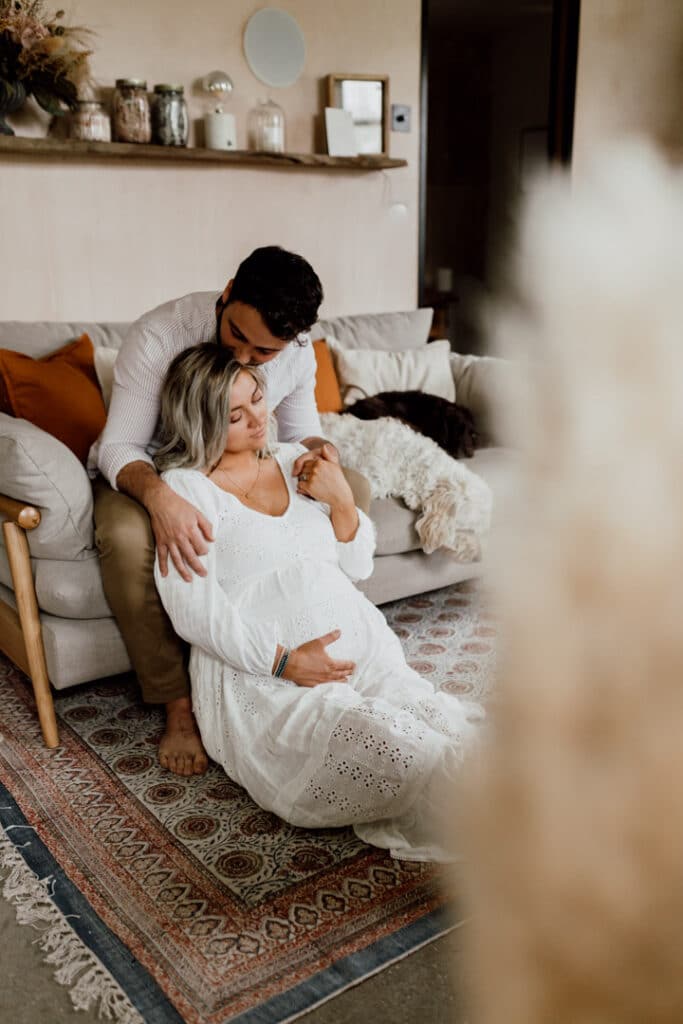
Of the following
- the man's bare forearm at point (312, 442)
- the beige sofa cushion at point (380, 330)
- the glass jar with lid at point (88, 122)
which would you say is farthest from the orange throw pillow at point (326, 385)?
the glass jar with lid at point (88, 122)

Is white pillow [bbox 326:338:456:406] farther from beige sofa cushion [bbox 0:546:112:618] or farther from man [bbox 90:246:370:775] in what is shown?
beige sofa cushion [bbox 0:546:112:618]

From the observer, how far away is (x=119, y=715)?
7.18 feet

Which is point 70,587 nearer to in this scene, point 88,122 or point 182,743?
point 182,743

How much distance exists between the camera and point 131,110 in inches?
116

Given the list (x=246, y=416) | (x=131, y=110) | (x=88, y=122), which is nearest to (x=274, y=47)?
(x=131, y=110)

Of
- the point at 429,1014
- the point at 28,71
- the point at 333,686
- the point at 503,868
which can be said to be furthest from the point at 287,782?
the point at 28,71

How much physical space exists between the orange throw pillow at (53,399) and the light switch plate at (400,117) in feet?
7.09

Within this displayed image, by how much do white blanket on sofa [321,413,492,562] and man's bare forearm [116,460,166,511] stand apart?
0.83 m

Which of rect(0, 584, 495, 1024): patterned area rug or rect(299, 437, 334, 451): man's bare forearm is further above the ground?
rect(299, 437, 334, 451): man's bare forearm

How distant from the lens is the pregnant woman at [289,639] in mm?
1594

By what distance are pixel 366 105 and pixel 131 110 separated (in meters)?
1.21

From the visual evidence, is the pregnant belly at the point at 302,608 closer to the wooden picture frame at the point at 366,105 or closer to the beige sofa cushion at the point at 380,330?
the beige sofa cushion at the point at 380,330

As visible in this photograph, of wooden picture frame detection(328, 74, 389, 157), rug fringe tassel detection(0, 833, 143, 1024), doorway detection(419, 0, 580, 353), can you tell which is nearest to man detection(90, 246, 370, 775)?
rug fringe tassel detection(0, 833, 143, 1024)

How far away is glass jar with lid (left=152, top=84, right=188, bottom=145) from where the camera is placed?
119 inches
